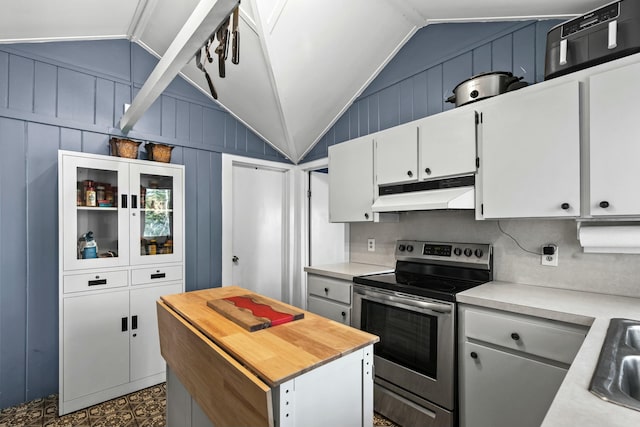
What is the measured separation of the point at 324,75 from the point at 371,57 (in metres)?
0.45

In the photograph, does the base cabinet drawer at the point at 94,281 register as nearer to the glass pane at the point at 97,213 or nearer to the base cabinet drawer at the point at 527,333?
the glass pane at the point at 97,213

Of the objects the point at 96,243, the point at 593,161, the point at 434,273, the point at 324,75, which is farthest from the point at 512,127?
the point at 96,243

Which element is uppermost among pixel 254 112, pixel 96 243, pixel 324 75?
pixel 324 75

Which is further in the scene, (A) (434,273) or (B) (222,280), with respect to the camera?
(B) (222,280)

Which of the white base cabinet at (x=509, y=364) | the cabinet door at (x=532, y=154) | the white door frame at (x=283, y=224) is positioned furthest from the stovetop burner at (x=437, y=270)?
the white door frame at (x=283, y=224)

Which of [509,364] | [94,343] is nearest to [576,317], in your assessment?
[509,364]

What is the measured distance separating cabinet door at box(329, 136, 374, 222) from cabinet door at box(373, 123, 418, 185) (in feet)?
0.32

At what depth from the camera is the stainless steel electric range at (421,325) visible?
184 centimetres

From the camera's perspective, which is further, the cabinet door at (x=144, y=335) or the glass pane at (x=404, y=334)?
the cabinet door at (x=144, y=335)

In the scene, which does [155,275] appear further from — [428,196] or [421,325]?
[428,196]

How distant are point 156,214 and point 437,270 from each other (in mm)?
2395

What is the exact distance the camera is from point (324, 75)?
9.64ft

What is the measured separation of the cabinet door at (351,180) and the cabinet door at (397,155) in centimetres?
10

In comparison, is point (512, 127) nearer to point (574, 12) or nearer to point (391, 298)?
point (574, 12)
